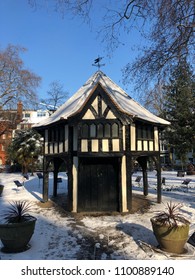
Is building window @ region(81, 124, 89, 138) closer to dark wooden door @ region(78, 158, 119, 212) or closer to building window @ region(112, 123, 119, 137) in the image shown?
building window @ region(112, 123, 119, 137)

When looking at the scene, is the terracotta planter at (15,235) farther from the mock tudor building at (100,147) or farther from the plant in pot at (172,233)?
the mock tudor building at (100,147)

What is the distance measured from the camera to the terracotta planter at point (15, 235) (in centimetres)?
685

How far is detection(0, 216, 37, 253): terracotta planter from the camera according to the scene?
6.85m

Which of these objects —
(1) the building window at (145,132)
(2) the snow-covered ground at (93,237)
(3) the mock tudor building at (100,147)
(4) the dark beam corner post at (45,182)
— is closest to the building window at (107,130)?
(3) the mock tudor building at (100,147)

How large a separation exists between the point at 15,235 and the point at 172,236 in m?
4.45

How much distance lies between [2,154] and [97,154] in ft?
187

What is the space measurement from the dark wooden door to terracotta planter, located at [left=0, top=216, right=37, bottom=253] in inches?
211

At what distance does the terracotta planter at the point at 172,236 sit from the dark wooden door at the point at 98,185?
559 cm

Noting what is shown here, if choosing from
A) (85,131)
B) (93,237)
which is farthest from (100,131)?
(93,237)

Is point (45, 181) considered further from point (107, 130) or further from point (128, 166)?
point (107, 130)

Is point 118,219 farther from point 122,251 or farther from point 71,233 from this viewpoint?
point 122,251

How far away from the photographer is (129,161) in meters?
12.4

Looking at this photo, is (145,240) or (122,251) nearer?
(122,251)
